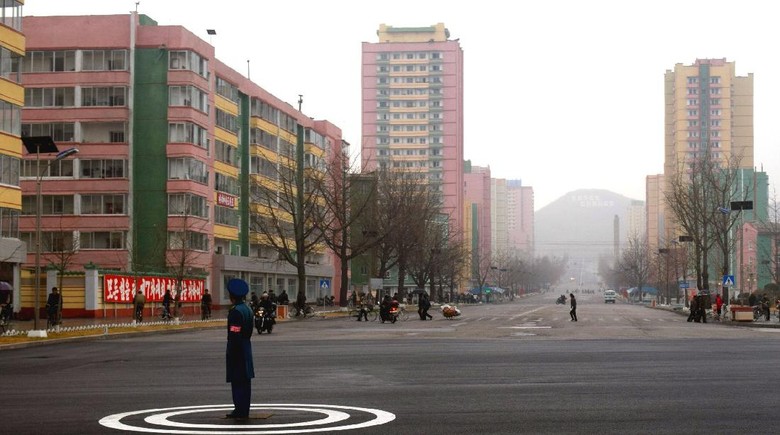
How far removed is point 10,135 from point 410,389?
42.7 meters

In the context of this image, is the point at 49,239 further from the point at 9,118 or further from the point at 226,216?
the point at 9,118

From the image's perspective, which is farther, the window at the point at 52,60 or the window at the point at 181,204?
the window at the point at 181,204

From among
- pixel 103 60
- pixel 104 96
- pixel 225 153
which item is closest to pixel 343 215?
pixel 225 153

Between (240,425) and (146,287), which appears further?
(146,287)

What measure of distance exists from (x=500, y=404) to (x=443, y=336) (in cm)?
2512

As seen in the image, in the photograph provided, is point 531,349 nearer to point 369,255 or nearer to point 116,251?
point 116,251

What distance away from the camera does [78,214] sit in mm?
77375

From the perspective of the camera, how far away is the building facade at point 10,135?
53625 millimetres

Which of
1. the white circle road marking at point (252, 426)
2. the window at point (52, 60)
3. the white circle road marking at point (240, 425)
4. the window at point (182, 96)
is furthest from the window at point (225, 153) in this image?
the white circle road marking at point (240, 425)

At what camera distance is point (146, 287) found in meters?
67.9

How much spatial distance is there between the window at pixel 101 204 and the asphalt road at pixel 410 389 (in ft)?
153

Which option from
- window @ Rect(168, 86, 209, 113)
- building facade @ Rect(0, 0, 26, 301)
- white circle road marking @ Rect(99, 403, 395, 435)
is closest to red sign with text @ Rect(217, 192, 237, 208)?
window @ Rect(168, 86, 209, 113)

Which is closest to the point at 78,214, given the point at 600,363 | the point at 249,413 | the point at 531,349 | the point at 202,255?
the point at 202,255

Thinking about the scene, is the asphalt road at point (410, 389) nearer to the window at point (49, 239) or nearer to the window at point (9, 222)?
the window at point (9, 222)
